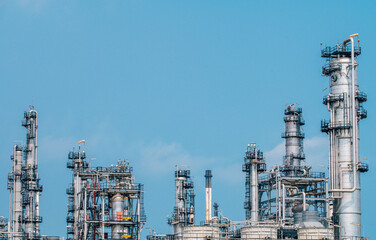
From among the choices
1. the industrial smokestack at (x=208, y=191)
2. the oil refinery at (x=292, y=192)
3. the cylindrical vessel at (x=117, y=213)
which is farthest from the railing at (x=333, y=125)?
the industrial smokestack at (x=208, y=191)

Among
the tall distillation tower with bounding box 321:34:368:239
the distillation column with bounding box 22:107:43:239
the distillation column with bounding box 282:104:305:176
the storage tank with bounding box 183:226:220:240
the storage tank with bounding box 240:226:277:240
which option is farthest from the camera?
the distillation column with bounding box 22:107:43:239

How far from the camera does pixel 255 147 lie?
111812 mm

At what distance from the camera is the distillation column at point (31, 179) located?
134m

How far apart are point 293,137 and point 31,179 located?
3841 centimetres

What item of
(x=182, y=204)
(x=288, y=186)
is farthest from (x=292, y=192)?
(x=182, y=204)

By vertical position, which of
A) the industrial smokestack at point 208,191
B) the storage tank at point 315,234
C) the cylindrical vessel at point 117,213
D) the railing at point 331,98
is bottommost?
the storage tank at point 315,234

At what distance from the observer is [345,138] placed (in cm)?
10106

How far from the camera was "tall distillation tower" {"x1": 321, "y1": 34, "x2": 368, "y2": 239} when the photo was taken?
327ft

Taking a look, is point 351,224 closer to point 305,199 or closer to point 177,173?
point 305,199

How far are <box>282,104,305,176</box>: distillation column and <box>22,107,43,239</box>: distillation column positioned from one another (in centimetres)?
3723

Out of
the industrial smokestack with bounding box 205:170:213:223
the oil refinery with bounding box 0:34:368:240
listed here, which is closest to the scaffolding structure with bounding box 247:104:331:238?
the oil refinery with bounding box 0:34:368:240

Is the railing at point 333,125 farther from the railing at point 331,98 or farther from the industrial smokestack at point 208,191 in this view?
the industrial smokestack at point 208,191

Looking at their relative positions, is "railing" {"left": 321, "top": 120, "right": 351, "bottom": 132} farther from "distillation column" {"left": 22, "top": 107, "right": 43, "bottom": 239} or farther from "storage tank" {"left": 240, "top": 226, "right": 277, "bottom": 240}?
"distillation column" {"left": 22, "top": 107, "right": 43, "bottom": 239}

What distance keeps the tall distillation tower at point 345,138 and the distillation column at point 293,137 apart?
50.5ft
